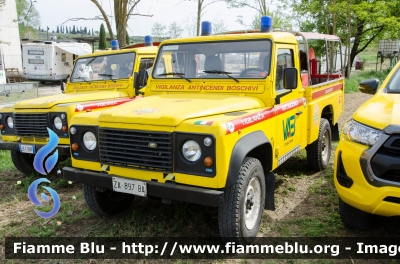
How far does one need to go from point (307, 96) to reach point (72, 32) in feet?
357

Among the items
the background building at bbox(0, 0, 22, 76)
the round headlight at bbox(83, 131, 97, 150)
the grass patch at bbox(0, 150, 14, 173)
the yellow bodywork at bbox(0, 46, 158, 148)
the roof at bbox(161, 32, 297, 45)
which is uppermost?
the background building at bbox(0, 0, 22, 76)

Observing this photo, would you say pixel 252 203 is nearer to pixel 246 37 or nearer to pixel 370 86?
pixel 246 37

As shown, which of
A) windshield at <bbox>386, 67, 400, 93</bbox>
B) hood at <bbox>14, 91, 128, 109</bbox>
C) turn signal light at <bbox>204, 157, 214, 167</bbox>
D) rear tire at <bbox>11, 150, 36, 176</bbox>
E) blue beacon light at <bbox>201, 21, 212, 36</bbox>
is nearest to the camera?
turn signal light at <bbox>204, 157, 214, 167</bbox>

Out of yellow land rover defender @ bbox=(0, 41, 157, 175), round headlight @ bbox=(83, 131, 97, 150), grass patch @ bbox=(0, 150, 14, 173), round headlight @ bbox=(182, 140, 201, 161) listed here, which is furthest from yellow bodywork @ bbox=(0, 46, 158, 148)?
round headlight @ bbox=(182, 140, 201, 161)

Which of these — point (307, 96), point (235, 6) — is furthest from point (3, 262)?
point (235, 6)

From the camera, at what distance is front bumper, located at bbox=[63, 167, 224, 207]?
9.77 ft

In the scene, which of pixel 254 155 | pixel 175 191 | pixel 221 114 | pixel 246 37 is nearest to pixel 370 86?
pixel 246 37

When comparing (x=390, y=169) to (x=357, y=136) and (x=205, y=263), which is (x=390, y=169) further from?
(x=205, y=263)

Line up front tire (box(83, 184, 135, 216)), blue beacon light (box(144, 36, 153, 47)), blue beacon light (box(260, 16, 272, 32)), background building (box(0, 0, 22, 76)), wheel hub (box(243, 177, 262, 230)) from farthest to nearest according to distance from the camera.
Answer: background building (box(0, 0, 22, 76)) → blue beacon light (box(144, 36, 153, 47)) → blue beacon light (box(260, 16, 272, 32)) → front tire (box(83, 184, 135, 216)) → wheel hub (box(243, 177, 262, 230))

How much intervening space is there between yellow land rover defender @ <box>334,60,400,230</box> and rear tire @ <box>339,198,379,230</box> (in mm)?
10

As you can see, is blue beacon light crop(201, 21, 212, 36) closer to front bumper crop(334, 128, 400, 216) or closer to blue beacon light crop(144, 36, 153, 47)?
front bumper crop(334, 128, 400, 216)

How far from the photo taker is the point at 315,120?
5.23 metres

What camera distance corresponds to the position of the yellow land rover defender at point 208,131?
3102 millimetres

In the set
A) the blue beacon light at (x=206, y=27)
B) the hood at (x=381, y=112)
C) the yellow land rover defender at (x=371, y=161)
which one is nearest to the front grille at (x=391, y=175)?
the yellow land rover defender at (x=371, y=161)
